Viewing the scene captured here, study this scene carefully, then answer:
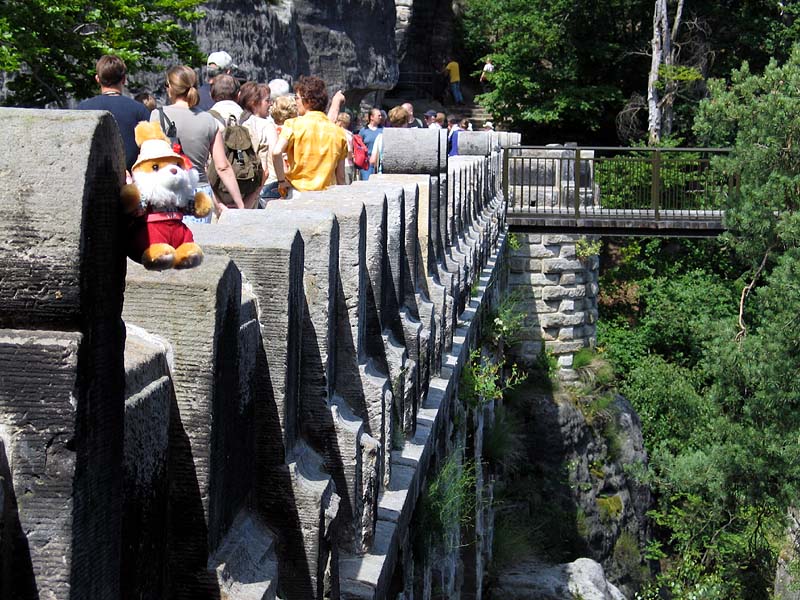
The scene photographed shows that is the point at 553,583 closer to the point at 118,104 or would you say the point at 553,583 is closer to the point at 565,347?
the point at 118,104

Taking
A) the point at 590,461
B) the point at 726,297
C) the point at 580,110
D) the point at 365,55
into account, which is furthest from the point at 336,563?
the point at 580,110

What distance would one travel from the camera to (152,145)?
2.56m

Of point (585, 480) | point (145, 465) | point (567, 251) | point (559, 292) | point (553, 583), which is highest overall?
point (145, 465)

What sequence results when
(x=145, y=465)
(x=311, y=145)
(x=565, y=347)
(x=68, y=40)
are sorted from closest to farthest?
(x=145, y=465) → (x=311, y=145) → (x=68, y=40) → (x=565, y=347)

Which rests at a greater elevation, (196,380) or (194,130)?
(194,130)

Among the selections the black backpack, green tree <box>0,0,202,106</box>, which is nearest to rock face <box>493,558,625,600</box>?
the black backpack

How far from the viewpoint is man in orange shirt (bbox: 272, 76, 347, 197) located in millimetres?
7020

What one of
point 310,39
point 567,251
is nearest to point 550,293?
point 567,251

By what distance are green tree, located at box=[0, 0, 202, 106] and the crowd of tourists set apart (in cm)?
506

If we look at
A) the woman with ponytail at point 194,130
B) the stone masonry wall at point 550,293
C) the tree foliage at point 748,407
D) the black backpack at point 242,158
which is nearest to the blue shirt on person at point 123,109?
the woman with ponytail at point 194,130

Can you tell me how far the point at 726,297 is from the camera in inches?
1133

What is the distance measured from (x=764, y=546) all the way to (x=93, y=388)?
21388 millimetres

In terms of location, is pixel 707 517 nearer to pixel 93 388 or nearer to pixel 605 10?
pixel 605 10

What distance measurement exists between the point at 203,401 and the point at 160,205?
37 centimetres
